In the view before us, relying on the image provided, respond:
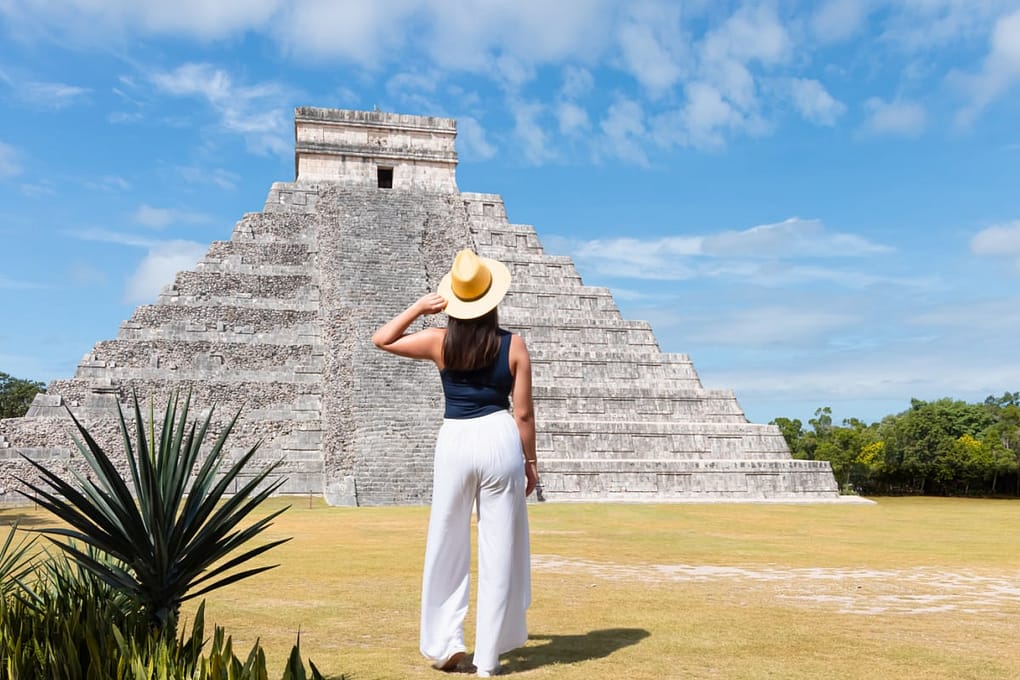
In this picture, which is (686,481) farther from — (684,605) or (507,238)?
(684,605)

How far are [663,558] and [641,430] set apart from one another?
38.7ft

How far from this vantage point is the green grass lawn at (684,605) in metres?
5.14

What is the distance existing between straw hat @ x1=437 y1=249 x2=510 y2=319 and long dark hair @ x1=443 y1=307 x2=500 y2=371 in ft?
0.17

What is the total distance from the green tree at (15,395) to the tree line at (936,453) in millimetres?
36169

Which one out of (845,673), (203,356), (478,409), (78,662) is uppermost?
(203,356)

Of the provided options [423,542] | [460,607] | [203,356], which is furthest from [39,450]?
[460,607]

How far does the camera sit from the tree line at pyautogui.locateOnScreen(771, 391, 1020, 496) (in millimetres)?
36312

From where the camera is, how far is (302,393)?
Result: 23.4m

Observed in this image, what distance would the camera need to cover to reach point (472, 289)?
17.2 ft

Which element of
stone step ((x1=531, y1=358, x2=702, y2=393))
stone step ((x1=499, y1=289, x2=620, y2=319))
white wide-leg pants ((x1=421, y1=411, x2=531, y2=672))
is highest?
stone step ((x1=499, y1=289, x2=620, y2=319))

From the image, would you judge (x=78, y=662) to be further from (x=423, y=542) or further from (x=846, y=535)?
(x=846, y=535)

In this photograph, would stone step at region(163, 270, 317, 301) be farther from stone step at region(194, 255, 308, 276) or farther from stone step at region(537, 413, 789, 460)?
stone step at region(537, 413, 789, 460)

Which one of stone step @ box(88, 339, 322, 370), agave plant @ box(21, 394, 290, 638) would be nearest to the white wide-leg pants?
agave plant @ box(21, 394, 290, 638)

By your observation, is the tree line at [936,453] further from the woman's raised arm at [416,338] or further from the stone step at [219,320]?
the woman's raised arm at [416,338]
